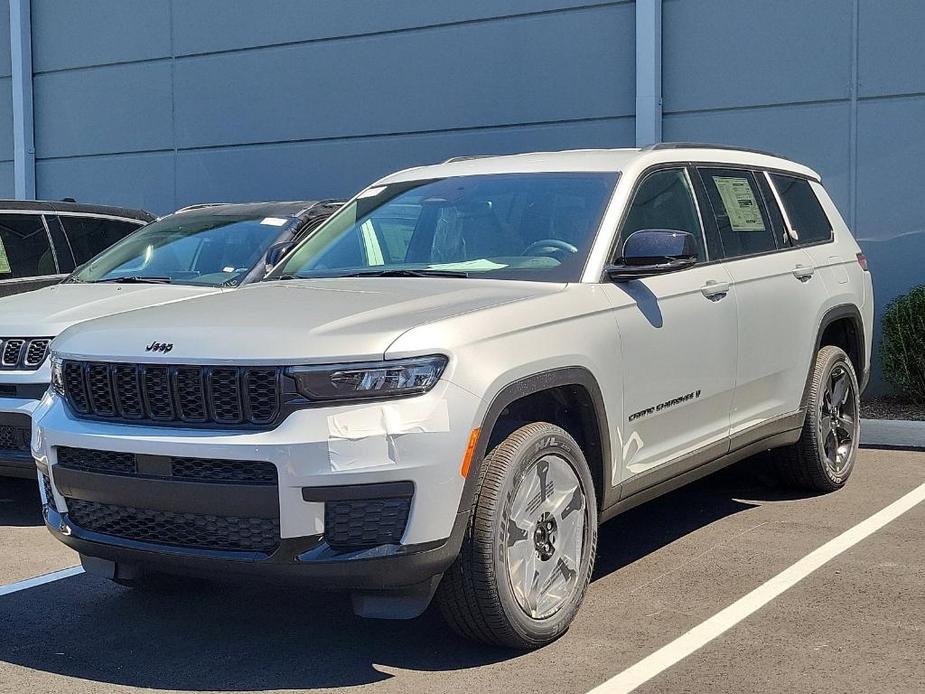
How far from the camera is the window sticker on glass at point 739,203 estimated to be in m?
5.96

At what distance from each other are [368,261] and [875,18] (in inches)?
252

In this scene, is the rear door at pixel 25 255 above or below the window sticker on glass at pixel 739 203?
below

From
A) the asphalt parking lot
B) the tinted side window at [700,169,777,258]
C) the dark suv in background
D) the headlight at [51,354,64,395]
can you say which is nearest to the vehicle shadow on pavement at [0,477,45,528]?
the asphalt parking lot

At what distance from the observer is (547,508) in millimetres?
4297

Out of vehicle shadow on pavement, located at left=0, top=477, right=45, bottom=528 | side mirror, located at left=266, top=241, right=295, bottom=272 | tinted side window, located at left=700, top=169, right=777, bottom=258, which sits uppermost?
tinted side window, located at left=700, top=169, right=777, bottom=258

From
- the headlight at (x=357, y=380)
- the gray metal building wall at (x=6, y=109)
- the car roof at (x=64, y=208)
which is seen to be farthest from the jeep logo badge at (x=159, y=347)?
the gray metal building wall at (x=6, y=109)

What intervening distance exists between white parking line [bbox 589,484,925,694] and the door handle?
124 centimetres

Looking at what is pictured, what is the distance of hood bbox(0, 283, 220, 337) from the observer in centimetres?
650

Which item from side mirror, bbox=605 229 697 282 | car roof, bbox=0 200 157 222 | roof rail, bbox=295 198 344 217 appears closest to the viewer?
side mirror, bbox=605 229 697 282

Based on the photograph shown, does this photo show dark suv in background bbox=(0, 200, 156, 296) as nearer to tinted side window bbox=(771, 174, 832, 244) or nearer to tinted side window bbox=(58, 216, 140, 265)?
tinted side window bbox=(58, 216, 140, 265)

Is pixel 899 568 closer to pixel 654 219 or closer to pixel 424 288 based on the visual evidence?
pixel 654 219

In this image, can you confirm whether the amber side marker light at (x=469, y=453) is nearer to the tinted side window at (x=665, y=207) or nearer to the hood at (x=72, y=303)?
the tinted side window at (x=665, y=207)

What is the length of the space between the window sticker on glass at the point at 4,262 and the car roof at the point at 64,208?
30 cm

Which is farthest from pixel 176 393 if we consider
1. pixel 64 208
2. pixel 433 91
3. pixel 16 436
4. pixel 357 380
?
pixel 433 91
